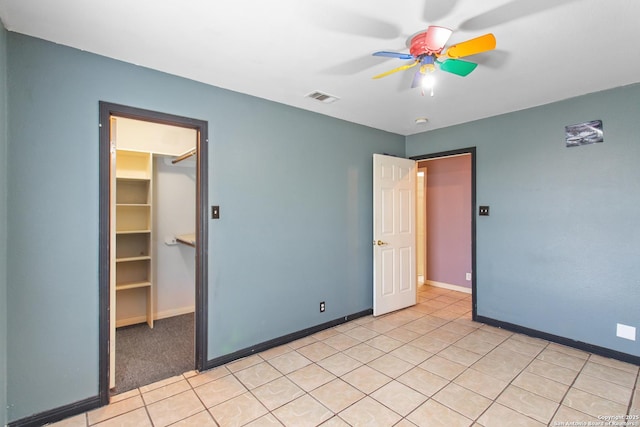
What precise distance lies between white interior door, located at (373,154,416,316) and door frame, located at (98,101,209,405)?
6.72 feet

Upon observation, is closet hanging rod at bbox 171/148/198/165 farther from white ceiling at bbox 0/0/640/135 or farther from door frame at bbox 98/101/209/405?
white ceiling at bbox 0/0/640/135

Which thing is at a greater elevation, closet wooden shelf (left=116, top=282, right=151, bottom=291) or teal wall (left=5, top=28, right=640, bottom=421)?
teal wall (left=5, top=28, right=640, bottom=421)

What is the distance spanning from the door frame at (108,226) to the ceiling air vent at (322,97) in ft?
3.31

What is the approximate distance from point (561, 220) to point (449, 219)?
2130 mm

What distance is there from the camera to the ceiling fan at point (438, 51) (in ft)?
5.39

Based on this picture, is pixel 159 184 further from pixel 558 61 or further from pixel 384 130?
pixel 558 61

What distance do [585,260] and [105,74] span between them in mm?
4346

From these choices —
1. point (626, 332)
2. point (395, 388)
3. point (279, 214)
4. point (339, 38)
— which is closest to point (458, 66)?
point (339, 38)

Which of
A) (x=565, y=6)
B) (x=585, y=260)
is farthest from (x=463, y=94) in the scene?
(x=585, y=260)

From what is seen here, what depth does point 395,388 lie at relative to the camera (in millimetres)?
2320

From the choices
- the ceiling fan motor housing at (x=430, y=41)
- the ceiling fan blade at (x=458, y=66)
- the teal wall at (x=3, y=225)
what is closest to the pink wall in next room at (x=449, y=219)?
the ceiling fan blade at (x=458, y=66)

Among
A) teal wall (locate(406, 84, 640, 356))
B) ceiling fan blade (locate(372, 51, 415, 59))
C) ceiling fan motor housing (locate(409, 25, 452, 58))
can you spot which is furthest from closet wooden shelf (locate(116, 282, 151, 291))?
teal wall (locate(406, 84, 640, 356))

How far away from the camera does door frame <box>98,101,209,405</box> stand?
214 centimetres

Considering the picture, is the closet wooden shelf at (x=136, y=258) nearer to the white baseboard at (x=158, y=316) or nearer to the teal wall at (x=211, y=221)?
the white baseboard at (x=158, y=316)
